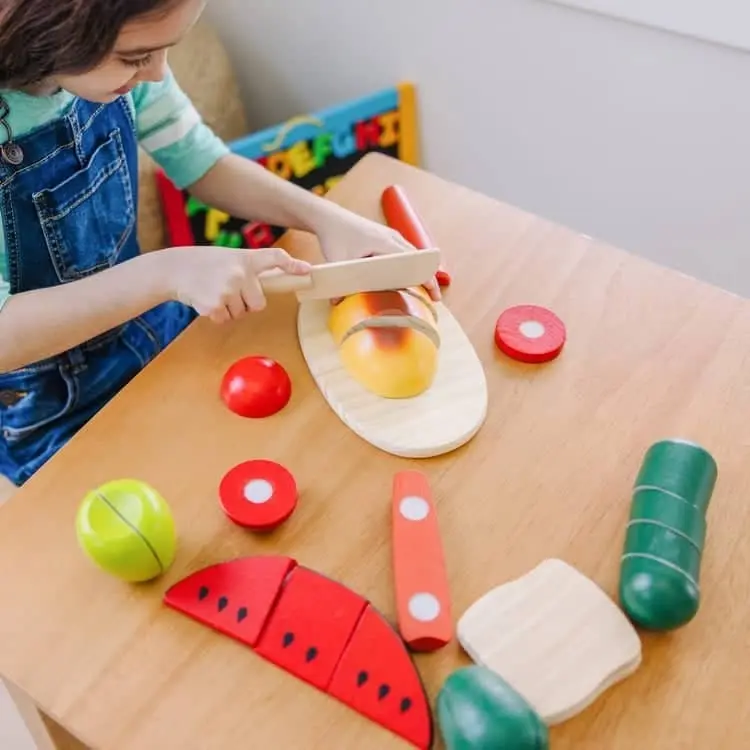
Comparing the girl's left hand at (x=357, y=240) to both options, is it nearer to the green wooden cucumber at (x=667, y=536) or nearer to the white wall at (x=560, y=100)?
the green wooden cucumber at (x=667, y=536)

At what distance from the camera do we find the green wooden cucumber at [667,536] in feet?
1.73

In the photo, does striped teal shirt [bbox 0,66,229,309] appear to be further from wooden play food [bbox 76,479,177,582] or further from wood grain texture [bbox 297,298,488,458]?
wooden play food [bbox 76,479,177,582]

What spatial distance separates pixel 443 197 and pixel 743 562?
417mm

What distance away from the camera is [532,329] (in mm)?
707

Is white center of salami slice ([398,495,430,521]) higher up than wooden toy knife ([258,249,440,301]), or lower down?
lower down

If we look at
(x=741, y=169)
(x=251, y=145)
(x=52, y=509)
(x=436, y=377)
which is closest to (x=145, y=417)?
(x=52, y=509)

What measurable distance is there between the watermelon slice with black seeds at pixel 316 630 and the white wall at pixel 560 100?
781 mm

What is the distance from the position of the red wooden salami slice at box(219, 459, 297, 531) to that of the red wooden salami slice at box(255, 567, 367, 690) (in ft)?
0.13

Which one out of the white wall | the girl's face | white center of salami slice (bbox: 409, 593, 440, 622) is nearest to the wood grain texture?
white center of salami slice (bbox: 409, 593, 440, 622)

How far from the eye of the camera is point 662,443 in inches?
23.7

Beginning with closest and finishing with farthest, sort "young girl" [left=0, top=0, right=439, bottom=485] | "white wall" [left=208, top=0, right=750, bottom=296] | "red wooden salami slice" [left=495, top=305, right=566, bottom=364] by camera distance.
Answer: "young girl" [left=0, top=0, right=439, bottom=485] < "red wooden salami slice" [left=495, top=305, right=566, bottom=364] < "white wall" [left=208, top=0, right=750, bottom=296]

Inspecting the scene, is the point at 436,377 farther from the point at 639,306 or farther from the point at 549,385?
the point at 639,306

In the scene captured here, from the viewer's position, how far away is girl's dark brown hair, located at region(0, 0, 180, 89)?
1.77 ft

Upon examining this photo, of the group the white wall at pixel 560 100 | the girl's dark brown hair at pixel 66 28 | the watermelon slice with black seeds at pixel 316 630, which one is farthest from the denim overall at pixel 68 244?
the white wall at pixel 560 100
